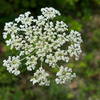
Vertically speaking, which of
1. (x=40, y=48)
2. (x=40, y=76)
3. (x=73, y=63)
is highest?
(x=73, y=63)

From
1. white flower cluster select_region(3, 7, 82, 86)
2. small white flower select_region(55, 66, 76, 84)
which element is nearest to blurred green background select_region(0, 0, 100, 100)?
white flower cluster select_region(3, 7, 82, 86)

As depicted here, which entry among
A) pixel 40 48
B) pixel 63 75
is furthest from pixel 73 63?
pixel 40 48

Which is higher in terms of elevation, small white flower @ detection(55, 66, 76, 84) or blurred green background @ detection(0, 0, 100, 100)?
blurred green background @ detection(0, 0, 100, 100)

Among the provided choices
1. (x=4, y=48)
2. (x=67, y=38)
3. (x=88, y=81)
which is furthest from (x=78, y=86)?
(x=67, y=38)

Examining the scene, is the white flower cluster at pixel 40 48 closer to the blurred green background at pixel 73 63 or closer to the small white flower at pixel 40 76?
the small white flower at pixel 40 76

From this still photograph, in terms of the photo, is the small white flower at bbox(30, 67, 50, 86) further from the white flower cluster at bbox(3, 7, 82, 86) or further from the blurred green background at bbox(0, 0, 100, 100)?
the blurred green background at bbox(0, 0, 100, 100)

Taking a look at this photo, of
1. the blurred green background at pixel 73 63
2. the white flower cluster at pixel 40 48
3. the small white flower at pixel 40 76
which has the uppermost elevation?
the blurred green background at pixel 73 63

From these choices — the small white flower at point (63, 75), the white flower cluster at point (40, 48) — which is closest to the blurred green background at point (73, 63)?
the white flower cluster at point (40, 48)

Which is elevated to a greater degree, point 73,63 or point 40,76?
point 73,63

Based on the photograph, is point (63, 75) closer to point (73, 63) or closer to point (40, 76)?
point (40, 76)
